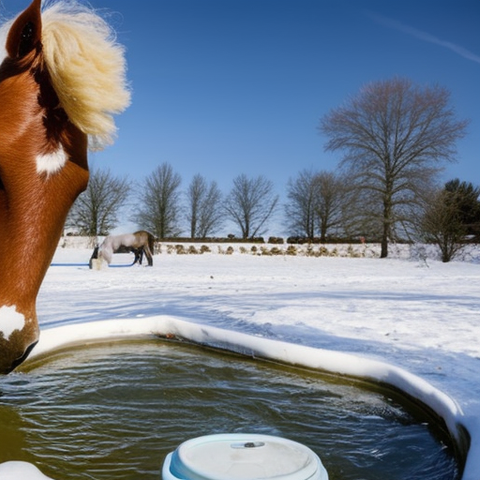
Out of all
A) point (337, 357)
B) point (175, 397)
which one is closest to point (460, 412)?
point (337, 357)

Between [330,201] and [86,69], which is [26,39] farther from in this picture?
[330,201]

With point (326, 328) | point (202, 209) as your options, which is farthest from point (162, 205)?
point (326, 328)

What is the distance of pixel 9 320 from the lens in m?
1.36

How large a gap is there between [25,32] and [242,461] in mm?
1345

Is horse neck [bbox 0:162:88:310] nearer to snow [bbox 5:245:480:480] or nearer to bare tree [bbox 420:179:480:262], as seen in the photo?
snow [bbox 5:245:480:480]

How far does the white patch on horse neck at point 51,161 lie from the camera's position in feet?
4.51

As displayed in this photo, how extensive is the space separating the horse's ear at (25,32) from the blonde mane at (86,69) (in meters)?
0.04

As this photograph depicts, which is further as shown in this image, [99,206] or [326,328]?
[99,206]

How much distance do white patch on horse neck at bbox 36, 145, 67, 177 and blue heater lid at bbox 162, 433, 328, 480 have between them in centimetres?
88

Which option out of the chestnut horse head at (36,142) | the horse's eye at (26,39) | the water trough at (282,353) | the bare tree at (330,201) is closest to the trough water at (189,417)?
the water trough at (282,353)

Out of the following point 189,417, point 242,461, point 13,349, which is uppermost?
point 13,349

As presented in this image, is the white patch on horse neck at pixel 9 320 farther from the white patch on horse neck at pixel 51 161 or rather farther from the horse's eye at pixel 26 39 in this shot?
the horse's eye at pixel 26 39

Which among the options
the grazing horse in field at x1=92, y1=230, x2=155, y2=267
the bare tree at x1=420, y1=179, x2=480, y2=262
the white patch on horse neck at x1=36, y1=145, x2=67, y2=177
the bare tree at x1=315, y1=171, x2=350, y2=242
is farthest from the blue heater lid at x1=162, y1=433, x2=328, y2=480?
the bare tree at x1=315, y1=171, x2=350, y2=242

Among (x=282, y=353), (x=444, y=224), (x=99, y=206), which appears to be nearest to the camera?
(x=282, y=353)
